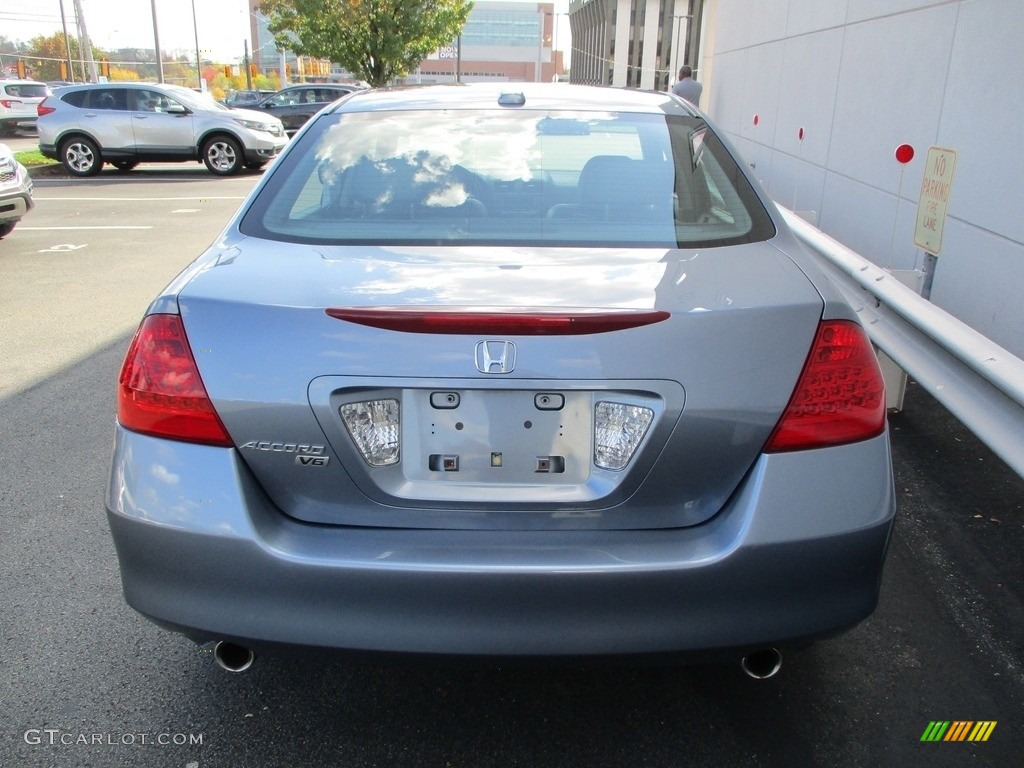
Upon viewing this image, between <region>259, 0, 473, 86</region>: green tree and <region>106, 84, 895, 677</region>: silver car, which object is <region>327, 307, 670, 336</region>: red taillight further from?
<region>259, 0, 473, 86</region>: green tree

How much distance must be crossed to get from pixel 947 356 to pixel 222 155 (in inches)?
673

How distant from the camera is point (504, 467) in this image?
2113mm

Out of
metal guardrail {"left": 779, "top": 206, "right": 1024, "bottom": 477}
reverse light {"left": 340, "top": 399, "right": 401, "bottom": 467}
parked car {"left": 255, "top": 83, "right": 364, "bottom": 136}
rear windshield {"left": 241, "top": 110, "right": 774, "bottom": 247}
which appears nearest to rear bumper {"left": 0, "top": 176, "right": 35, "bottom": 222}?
rear windshield {"left": 241, "top": 110, "right": 774, "bottom": 247}

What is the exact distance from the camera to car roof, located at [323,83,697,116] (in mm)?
3287

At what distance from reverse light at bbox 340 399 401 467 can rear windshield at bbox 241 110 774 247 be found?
27.0 inches

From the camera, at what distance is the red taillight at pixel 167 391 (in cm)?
213

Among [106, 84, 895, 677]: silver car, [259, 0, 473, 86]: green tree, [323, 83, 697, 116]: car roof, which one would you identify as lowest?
[106, 84, 895, 677]: silver car

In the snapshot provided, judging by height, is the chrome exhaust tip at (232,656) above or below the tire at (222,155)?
above

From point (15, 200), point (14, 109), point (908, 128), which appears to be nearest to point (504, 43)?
point (14, 109)

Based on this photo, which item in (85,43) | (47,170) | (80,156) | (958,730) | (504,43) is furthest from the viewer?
(504,43)

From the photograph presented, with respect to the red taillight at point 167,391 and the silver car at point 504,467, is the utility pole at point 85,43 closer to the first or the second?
the red taillight at point 167,391

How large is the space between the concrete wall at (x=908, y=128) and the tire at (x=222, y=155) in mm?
10452

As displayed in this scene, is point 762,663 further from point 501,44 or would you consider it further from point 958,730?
point 501,44

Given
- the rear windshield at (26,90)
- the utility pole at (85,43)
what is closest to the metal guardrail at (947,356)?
the rear windshield at (26,90)
